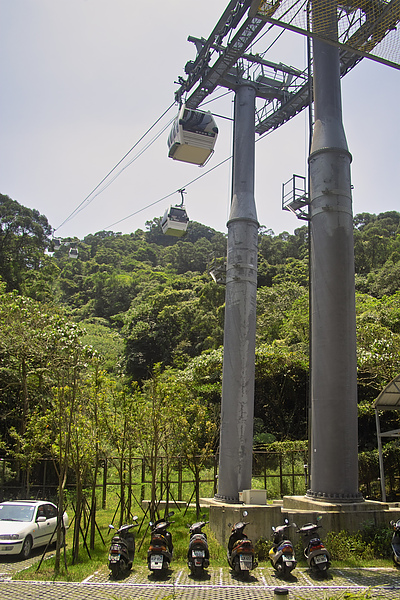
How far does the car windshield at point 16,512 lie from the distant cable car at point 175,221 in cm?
986

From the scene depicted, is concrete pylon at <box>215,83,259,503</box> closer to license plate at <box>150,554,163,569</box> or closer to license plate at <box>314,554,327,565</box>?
license plate at <box>150,554,163,569</box>

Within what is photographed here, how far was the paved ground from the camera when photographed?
6.18m

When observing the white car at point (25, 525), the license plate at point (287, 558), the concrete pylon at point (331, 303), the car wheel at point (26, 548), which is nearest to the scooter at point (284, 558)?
the license plate at point (287, 558)

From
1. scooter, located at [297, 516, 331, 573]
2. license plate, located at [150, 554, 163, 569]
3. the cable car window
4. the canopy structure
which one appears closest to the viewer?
scooter, located at [297, 516, 331, 573]

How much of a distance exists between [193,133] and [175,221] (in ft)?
12.0

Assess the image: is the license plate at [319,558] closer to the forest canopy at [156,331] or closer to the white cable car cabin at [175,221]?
the forest canopy at [156,331]

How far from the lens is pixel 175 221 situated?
55.6 feet

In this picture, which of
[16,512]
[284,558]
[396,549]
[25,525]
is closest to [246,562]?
[284,558]

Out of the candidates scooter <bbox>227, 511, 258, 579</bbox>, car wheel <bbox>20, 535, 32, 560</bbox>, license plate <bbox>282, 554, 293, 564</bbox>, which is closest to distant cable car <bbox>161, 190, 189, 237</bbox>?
car wheel <bbox>20, 535, 32, 560</bbox>

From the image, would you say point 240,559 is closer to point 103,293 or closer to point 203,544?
point 203,544

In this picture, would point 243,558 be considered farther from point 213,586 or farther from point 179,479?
point 179,479

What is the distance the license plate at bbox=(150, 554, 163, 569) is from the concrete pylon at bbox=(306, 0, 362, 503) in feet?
12.0

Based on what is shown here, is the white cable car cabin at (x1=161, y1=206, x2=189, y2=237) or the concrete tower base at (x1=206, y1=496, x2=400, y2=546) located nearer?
the concrete tower base at (x1=206, y1=496, x2=400, y2=546)

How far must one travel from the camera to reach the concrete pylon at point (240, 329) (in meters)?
11.0
